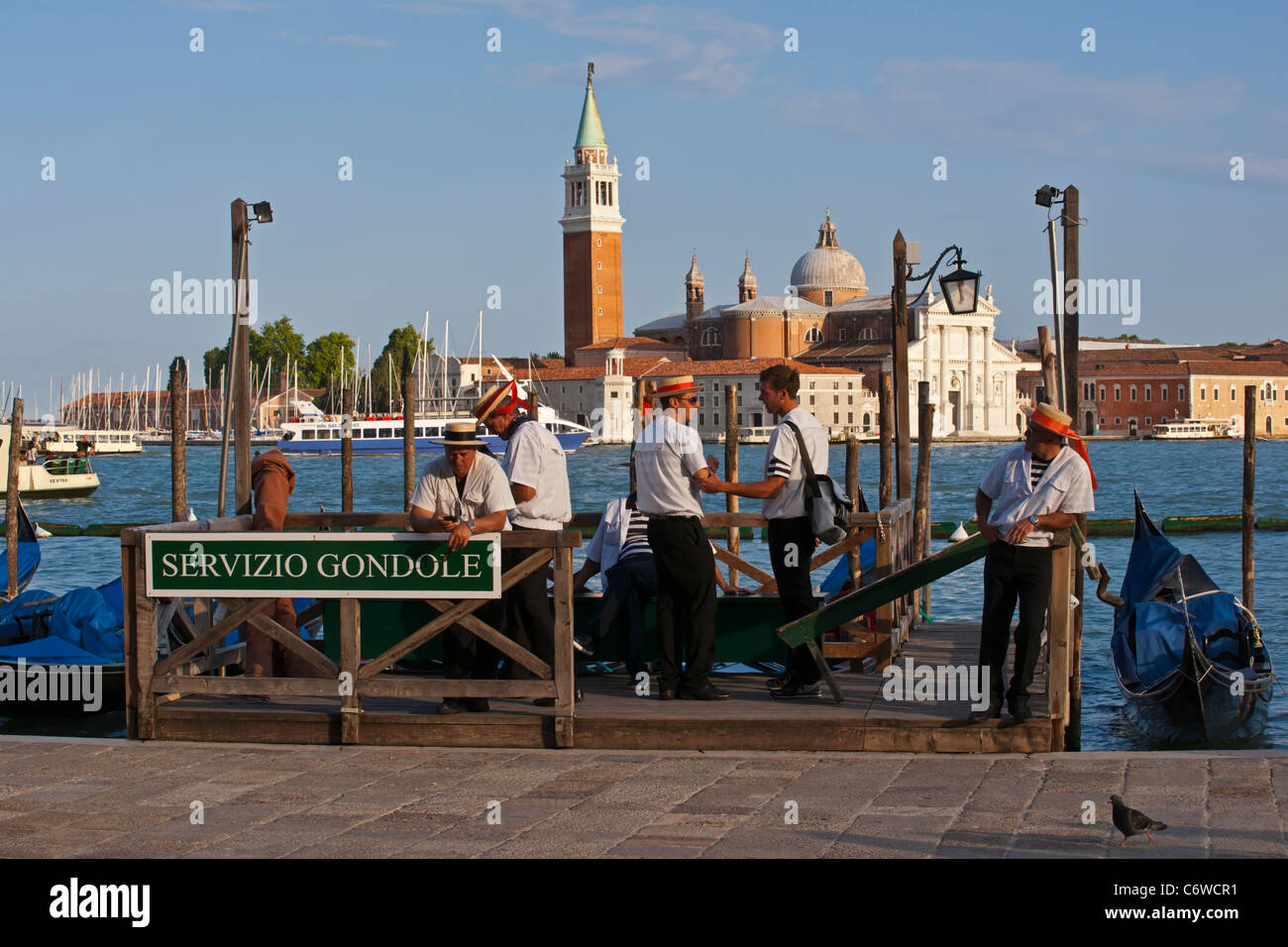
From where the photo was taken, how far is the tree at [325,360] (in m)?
114

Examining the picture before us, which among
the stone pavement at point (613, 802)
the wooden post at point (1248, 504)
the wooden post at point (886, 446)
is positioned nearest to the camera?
the stone pavement at point (613, 802)

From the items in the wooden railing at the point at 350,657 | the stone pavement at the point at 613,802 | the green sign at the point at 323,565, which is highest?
the green sign at the point at 323,565

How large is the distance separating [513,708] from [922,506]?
5.98 meters

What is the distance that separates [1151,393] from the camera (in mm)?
107688

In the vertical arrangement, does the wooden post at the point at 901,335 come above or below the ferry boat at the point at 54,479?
above

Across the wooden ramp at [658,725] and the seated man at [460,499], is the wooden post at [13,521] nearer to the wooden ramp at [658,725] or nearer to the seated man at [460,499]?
the wooden ramp at [658,725]

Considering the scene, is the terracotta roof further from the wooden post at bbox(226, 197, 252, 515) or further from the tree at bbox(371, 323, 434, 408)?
the wooden post at bbox(226, 197, 252, 515)

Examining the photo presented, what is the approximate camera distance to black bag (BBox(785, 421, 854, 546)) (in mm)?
5957

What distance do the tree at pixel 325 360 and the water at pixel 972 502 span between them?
1399cm

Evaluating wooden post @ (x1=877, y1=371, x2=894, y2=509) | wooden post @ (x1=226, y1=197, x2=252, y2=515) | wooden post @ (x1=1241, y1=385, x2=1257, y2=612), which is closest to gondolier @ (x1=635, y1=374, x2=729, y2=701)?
wooden post @ (x1=226, y1=197, x2=252, y2=515)

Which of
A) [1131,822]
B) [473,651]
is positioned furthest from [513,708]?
[1131,822]

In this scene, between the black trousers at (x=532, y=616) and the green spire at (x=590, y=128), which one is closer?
the black trousers at (x=532, y=616)

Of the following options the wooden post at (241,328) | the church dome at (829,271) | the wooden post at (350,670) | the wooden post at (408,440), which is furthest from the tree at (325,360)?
the wooden post at (350,670)

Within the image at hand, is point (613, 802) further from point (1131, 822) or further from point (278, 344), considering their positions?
point (278, 344)
